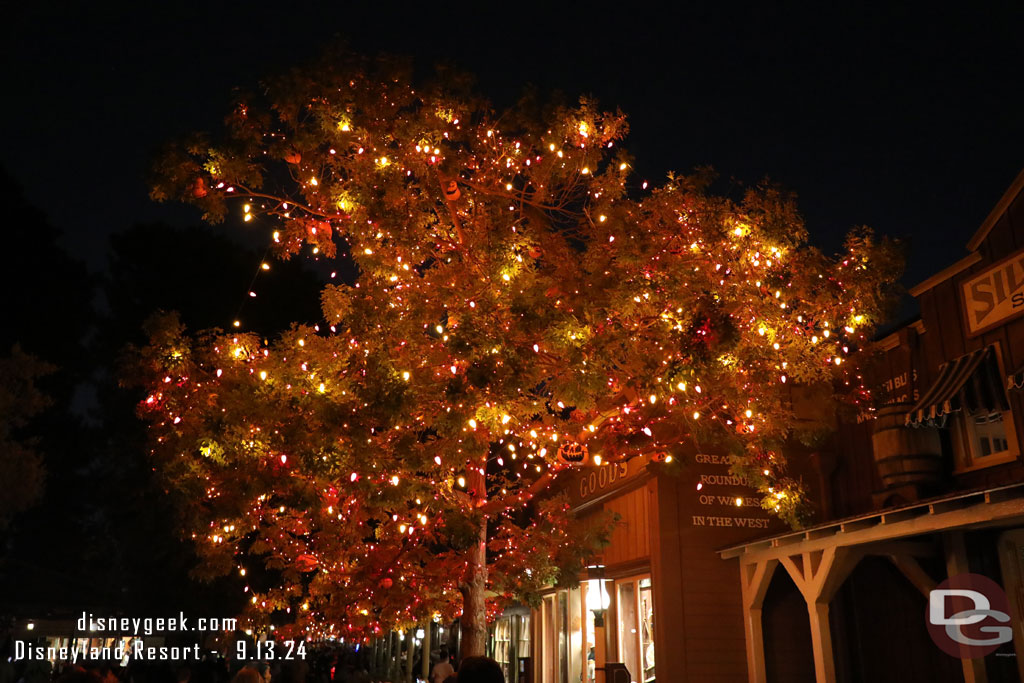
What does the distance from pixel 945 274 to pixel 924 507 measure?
11.6 feet

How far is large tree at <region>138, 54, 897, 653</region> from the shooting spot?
29.4 ft

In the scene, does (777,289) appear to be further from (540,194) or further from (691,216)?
(540,194)

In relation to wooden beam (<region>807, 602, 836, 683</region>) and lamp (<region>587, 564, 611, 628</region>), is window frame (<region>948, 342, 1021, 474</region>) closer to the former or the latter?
wooden beam (<region>807, 602, 836, 683</region>)

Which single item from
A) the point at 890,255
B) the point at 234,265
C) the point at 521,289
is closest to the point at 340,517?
the point at 521,289

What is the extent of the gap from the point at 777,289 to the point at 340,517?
7077 millimetres

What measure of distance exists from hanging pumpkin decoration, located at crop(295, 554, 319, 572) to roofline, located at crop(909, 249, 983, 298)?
31.9 feet

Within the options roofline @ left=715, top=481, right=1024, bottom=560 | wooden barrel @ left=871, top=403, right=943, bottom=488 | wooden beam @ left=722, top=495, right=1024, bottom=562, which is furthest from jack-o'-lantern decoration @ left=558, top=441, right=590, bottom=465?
wooden barrel @ left=871, top=403, right=943, bottom=488

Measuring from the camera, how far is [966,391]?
10.1 meters

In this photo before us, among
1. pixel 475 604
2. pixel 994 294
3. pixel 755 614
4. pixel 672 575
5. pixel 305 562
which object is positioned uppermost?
pixel 994 294

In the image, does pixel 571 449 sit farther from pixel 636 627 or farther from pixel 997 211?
pixel 997 211

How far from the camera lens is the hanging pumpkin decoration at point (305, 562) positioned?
1279cm

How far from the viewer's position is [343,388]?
9227 millimetres

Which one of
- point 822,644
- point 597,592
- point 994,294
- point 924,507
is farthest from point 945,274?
point 597,592

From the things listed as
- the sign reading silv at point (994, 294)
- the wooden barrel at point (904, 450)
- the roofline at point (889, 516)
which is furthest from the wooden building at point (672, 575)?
the sign reading silv at point (994, 294)
